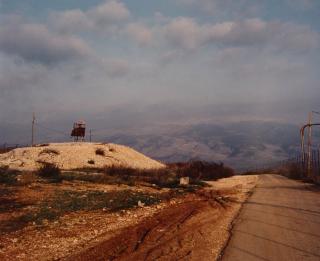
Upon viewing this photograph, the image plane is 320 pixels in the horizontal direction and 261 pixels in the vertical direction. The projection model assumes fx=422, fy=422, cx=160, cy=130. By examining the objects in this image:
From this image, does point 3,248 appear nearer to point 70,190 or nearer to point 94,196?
point 94,196

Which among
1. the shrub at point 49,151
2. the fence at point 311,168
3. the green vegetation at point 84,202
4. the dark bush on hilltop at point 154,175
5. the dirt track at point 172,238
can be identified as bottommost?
the dirt track at point 172,238

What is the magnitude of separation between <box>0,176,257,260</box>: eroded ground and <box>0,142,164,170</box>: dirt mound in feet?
67.8

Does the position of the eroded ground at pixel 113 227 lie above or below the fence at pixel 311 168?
below

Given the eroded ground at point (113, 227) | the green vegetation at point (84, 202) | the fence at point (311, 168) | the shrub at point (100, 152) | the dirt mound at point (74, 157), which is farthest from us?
the shrub at point (100, 152)

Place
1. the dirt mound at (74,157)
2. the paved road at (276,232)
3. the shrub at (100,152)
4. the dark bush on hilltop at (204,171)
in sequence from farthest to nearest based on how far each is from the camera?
the shrub at (100,152) → the dirt mound at (74,157) → the dark bush on hilltop at (204,171) → the paved road at (276,232)

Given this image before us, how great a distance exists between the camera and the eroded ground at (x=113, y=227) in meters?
9.47

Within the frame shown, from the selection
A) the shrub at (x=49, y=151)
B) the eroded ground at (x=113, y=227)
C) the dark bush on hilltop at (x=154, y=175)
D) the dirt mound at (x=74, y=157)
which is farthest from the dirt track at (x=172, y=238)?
the shrub at (x=49, y=151)

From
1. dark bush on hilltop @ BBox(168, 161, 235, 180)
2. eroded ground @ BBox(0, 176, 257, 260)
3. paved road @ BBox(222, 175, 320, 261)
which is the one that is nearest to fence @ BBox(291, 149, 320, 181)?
dark bush on hilltop @ BBox(168, 161, 235, 180)

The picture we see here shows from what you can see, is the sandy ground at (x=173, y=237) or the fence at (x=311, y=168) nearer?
the sandy ground at (x=173, y=237)

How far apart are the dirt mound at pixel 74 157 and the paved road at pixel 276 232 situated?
25.8 m

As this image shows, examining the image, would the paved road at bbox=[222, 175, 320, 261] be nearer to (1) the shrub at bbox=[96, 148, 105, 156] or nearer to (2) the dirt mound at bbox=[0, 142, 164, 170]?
(2) the dirt mound at bbox=[0, 142, 164, 170]

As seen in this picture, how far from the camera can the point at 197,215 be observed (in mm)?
14164

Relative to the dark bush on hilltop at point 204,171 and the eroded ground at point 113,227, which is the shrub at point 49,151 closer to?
the dark bush on hilltop at point 204,171

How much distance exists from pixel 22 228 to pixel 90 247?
3.11 metres
